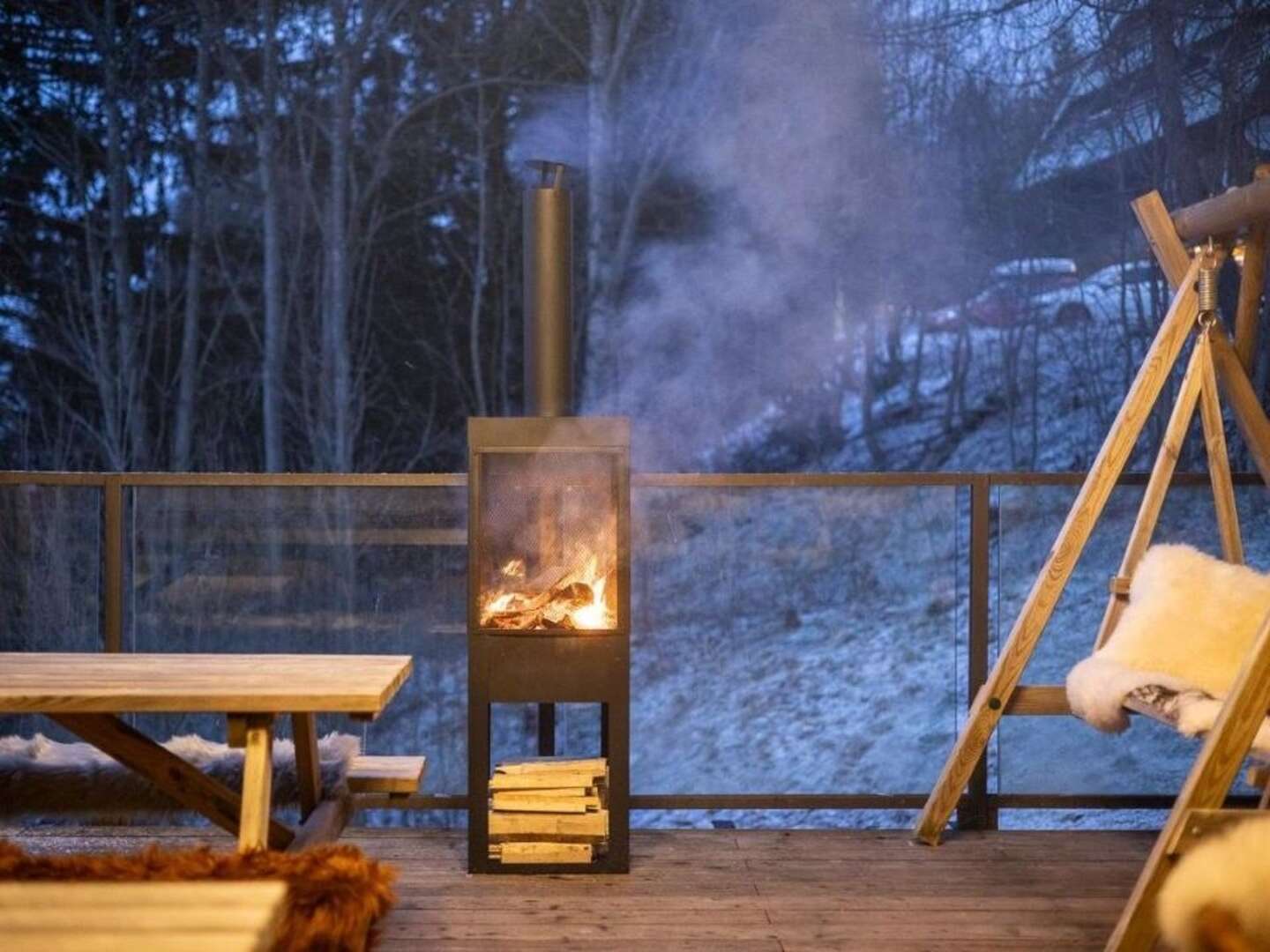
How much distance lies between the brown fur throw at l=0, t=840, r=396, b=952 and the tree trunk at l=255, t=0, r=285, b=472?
239 inches

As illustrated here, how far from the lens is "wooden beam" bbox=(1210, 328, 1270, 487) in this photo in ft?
11.5

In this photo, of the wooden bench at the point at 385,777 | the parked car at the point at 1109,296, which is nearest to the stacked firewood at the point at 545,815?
the wooden bench at the point at 385,777

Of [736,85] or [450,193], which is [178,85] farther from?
[736,85]

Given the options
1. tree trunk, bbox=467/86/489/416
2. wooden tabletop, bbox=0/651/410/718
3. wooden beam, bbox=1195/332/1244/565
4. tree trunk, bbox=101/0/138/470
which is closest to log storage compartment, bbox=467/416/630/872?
wooden tabletop, bbox=0/651/410/718

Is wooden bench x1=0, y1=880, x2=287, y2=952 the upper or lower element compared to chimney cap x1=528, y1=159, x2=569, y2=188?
lower

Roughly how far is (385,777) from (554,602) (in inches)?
26.3

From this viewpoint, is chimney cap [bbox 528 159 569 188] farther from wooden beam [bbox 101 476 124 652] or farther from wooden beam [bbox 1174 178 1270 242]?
wooden beam [bbox 1174 178 1270 242]

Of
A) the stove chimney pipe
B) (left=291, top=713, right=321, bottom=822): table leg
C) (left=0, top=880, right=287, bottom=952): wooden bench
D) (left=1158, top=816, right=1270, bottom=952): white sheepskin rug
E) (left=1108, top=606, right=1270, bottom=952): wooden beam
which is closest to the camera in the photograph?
(left=0, top=880, right=287, bottom=952): wooden bench

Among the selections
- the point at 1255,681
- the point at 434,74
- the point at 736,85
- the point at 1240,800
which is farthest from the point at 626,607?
the point at 434,74

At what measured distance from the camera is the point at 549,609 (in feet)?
11.1

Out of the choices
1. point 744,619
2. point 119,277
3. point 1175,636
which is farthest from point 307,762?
point 119,277

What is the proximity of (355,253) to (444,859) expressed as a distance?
522cm

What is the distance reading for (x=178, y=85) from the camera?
25.5ft

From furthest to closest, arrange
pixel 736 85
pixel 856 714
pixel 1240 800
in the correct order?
pixel 736 85 → pixel 856 714 → pixel 1240 800
